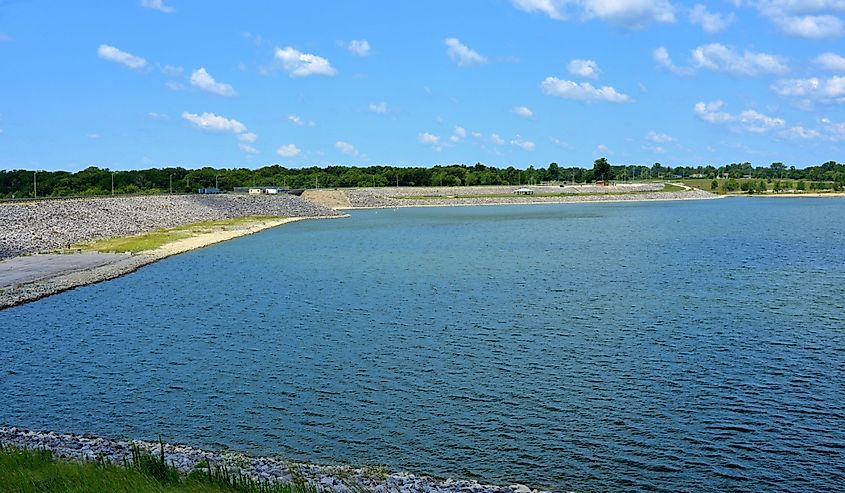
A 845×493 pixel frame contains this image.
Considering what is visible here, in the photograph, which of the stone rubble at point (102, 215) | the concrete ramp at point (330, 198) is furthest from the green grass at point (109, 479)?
the concrete ramp at point (330, 198)

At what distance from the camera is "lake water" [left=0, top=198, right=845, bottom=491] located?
634 inches

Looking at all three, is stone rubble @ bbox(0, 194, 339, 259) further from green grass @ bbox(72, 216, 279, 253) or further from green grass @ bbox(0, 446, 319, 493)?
green grass @ bbox(0, 446, 319, 493)

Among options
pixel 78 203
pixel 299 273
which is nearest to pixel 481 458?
pixel 299 273

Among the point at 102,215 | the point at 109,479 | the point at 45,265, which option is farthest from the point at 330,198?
the point at 109,479

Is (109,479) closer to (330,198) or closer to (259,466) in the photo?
(259,466)

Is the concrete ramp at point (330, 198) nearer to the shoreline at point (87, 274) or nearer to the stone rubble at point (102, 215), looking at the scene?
the stone rubble at point (102, 215)

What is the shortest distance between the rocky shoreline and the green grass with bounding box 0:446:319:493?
830 mm

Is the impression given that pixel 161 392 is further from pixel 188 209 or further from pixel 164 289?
pixel 188 209

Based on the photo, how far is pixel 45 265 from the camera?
4975 cm

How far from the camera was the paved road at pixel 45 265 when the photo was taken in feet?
144

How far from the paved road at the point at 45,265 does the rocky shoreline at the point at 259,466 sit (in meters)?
28.4

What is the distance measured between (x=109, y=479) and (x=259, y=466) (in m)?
3.78

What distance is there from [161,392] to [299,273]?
2741 centimetres

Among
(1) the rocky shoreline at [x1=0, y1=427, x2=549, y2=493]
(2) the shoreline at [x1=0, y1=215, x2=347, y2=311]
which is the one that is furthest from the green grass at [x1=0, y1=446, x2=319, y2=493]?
(2) the shoreline at [x1=0, y1=215, x2=347, y2=311]
